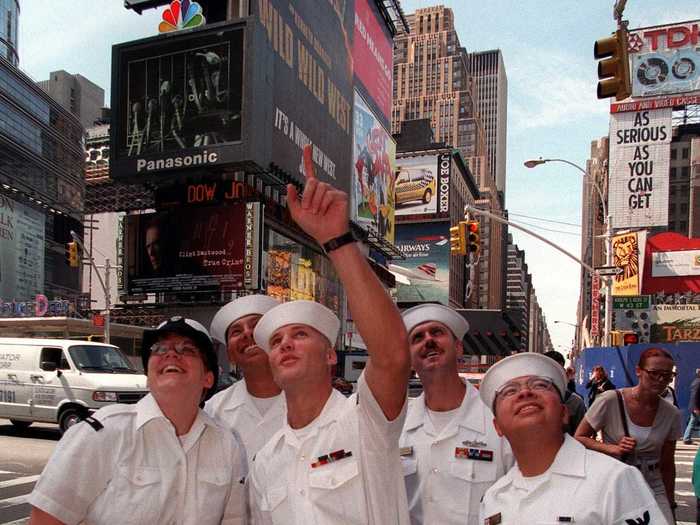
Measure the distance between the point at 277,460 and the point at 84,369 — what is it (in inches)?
516

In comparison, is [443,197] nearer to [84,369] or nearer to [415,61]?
[415,61]

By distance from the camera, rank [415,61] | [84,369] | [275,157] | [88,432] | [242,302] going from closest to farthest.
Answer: [88,432] → [242,302] → [84,369] → [275,157] → [415,61]

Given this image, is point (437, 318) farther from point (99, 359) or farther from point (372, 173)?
point (372, 173)

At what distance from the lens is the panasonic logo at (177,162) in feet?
121

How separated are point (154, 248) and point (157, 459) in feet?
125

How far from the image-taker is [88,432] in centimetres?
269

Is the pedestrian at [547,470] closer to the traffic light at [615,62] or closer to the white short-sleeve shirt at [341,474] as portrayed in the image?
the white short-sleeve shirt at [341,474]

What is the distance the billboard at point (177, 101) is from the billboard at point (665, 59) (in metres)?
37.1

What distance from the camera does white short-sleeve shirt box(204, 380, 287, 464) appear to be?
12.8 ft

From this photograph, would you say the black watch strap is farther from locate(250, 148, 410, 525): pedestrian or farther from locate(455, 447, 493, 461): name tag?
locate(455, 447, 493, 461): name tag

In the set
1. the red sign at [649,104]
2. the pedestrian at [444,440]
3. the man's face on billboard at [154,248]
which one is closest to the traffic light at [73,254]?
the man's face on billboard at [154,248]

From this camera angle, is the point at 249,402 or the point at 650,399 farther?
the point at 650,399

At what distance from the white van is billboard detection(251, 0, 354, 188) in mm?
25426

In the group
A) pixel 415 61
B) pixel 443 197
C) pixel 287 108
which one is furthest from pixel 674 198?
pixel 287 108
